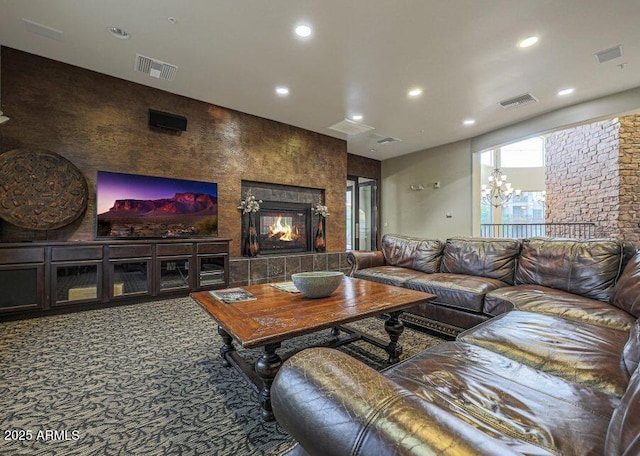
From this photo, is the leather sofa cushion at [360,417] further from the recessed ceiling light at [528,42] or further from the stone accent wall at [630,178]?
the stone accent wall at [630,178]

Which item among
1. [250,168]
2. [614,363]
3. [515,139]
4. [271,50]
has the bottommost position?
[614,363]

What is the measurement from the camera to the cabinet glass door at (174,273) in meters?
3.74

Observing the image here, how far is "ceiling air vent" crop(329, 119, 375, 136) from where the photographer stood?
5.39 m

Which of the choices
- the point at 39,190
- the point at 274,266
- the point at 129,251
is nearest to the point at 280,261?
the point at 274,266

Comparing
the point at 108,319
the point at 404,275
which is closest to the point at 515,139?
the point at 404,275

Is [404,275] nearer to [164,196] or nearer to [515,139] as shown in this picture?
[164,196]

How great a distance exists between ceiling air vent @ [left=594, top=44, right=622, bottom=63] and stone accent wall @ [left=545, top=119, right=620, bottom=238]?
324 centimetres

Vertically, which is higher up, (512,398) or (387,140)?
(387,140)

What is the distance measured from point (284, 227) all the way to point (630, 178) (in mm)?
6681

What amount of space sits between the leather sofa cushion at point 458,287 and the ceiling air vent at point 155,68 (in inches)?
153

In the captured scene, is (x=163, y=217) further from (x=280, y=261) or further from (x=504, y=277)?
(x=504, y=277)

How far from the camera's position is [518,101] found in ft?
14.5

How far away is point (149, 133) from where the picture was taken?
405 centimetres

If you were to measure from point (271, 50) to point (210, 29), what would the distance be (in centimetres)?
66
